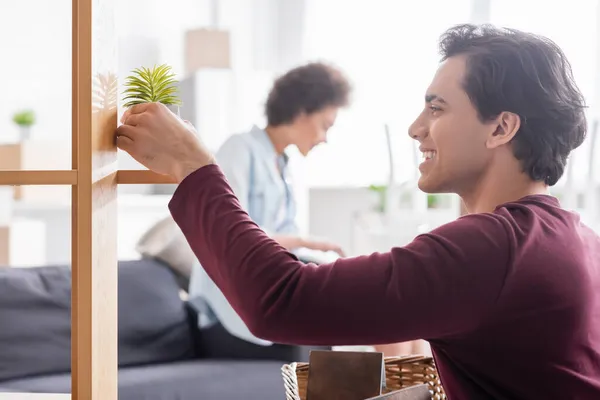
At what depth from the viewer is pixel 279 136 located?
8.77ft

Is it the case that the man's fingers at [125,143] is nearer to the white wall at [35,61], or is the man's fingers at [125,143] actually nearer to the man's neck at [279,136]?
the man's neck at [279,136]

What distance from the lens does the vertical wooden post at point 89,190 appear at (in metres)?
0.91

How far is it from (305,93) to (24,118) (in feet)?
7.51

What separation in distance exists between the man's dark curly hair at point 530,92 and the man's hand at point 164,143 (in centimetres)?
36

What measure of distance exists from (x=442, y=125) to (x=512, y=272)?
250 mm

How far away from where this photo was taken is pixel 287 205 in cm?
268

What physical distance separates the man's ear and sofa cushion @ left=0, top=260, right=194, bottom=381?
1595mm

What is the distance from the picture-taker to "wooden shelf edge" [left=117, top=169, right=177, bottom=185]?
0.99m

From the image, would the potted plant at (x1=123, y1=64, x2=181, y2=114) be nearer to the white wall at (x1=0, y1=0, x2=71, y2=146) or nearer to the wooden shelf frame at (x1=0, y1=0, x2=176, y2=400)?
the wooden shelf frame at (x1=0, y1=0, x2=176, y2=400)

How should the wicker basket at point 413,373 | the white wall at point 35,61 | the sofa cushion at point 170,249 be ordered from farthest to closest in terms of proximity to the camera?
the white wall at point 35,61
the sofa cushion at point 170,249
the wicker basket at point 413,373

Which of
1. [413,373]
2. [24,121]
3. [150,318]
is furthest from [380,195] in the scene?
[413,373]

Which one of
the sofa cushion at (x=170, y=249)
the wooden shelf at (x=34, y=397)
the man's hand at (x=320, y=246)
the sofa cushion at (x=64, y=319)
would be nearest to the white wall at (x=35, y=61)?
the sofa cushion at (x=170, y=249)

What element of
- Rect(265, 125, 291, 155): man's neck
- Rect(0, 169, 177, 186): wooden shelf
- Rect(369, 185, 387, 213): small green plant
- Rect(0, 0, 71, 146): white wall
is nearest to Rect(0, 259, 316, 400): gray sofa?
Rect(265, 125, 291, 155): man's neck

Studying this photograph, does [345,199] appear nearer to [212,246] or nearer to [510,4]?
[510,4]
